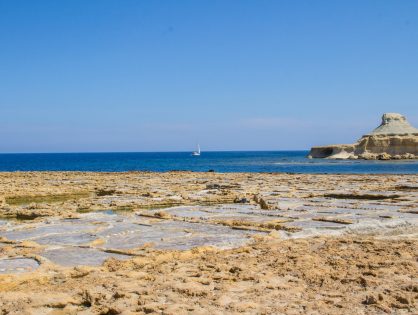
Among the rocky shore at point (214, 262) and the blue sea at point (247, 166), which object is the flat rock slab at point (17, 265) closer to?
the rocky shore at point (214, 262)

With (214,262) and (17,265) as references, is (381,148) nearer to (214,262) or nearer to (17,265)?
(214,262)

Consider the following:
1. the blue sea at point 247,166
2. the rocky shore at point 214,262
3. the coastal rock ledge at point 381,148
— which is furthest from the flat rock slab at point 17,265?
the coastal rock ledge at point 381,148

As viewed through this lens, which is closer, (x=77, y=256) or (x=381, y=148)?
(x=77, y=256)

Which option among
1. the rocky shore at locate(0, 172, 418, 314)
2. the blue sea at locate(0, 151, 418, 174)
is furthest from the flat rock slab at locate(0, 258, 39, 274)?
the blue sea at locate(0, 151, 418, 174)

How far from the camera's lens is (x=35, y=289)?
504cm

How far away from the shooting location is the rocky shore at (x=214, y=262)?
14.9 feet

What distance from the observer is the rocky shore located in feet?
14.9

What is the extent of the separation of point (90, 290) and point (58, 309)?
1.64 feet

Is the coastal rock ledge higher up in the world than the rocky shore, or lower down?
higher up

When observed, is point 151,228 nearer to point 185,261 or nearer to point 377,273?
point 185,261

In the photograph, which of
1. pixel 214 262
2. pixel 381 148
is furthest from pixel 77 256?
pixel 381 148

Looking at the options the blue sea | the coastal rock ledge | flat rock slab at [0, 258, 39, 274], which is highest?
the coastal rock ledge

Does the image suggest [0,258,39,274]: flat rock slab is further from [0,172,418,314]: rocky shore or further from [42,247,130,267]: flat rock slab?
[42,247,130,267]: flat rock slab

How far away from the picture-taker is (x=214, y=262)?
6176 mm
